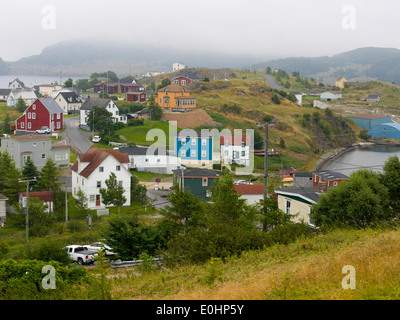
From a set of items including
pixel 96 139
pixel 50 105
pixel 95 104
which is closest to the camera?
pixel 96 139

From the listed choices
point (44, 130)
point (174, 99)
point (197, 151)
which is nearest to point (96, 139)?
point (44, 130)

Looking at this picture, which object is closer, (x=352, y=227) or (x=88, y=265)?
(x=352, y=227)

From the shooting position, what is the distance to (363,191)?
11.0 m

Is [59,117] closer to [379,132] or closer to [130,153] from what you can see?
[130,153]

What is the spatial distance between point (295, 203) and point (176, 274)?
893cm

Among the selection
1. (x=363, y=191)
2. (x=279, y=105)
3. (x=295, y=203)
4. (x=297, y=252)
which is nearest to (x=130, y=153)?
(x=295, y=203)

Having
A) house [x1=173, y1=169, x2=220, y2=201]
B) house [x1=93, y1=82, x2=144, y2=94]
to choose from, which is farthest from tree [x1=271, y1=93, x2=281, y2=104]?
house [x1=173, y1=169, x2=220, y2=201]

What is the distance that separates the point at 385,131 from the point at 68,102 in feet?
119

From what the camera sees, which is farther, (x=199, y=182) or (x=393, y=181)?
(x=199, y=182)

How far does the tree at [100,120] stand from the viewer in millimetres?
34906

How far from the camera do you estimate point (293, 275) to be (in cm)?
600

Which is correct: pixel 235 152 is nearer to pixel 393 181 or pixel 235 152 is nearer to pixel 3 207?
pixel 3 207

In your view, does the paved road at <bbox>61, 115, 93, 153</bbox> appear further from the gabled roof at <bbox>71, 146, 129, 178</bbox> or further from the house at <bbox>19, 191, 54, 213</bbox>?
the house at <bbox>19, 191, 54, 213</bbox>
